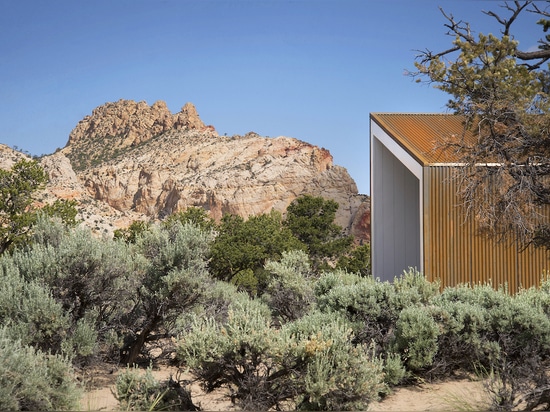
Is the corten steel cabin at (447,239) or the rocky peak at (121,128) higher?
the rocky peak at (121,128)

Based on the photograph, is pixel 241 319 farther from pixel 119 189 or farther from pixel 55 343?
pixel 119 189

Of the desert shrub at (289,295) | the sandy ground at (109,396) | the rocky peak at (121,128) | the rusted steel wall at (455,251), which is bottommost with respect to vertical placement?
the sandy ground at (109,396)

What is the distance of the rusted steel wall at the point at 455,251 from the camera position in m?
12.5

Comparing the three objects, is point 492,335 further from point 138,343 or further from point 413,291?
point 138,343

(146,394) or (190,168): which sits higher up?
(190,168)

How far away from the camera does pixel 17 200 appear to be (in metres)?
15.8

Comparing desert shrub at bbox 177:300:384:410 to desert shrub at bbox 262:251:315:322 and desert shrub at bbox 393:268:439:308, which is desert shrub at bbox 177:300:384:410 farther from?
desert shrub at bbox 262:251:315:322

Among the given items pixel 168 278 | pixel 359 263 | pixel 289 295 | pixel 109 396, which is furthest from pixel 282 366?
pixel 359 263

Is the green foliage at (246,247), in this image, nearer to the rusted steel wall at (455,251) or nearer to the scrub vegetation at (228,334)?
the rusted steel wall at (455,251)

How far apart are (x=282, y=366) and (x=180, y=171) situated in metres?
48.8

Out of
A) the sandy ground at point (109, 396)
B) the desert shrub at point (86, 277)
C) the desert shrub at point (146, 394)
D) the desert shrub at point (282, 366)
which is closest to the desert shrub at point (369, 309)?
the sandy ground at point (109, 396)

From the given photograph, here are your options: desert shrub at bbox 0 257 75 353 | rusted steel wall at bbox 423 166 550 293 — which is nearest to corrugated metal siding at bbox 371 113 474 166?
rusted steel wall at bbox 423 166 550 293

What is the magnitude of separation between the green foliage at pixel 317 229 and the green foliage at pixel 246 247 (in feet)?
17.7

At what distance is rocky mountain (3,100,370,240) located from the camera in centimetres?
4462
